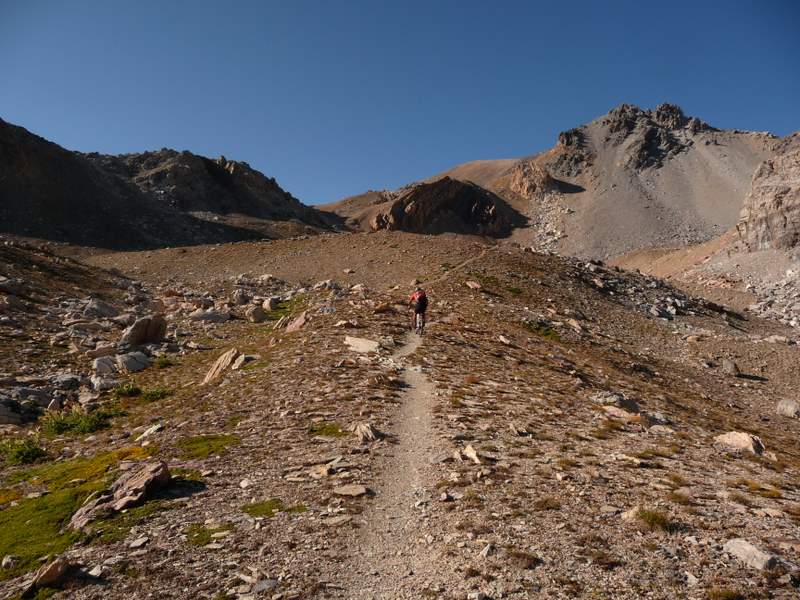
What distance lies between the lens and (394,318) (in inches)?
1161

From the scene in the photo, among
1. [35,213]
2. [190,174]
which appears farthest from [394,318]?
[190,174]

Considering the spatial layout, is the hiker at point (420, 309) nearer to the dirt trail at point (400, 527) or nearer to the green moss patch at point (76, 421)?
the dirt trail at point (400, 527)

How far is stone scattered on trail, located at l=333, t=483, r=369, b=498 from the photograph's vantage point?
10.0m

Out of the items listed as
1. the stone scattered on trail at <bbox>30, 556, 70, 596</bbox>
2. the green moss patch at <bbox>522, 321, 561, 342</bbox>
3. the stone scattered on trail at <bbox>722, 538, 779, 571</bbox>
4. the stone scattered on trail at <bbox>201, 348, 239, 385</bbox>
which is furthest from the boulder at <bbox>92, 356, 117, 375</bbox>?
the green moss patch at <bbox>522, 321, 561, 342</bbox>

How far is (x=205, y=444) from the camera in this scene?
12.7 m

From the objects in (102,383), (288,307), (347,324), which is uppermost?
(288,307)

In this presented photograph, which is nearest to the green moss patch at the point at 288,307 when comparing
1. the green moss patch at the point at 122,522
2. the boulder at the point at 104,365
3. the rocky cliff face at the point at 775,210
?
the boulder at the point at 104,365

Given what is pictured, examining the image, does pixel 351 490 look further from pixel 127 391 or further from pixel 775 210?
pixel 775 210

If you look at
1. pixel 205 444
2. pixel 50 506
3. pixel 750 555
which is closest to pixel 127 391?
pixel 205 444

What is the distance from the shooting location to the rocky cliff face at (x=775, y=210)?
85250 millimetres

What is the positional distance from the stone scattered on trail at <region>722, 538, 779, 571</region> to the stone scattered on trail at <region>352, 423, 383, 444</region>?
8031 millimetres

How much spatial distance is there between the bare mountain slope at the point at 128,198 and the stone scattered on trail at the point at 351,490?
9281 cm

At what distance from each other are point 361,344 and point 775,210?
98725mm

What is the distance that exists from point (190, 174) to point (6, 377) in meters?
125
